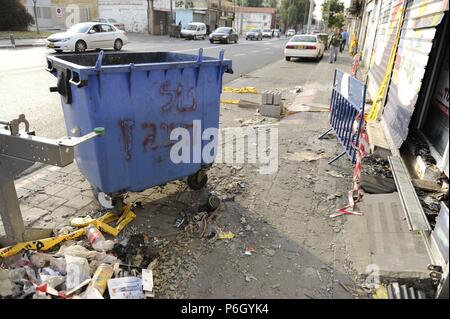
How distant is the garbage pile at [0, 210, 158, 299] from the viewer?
2.61m

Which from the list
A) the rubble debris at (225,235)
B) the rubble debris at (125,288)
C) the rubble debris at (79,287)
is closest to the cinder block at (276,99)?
the rubble debris at (225,235)

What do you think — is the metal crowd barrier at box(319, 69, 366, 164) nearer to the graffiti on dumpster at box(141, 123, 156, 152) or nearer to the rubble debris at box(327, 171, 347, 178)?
the rubble debris at box(327, 171, 347, 178)

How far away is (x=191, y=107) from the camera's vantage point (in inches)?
149

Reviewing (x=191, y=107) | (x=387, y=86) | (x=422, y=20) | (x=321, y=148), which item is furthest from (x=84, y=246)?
(x=387, y=86)

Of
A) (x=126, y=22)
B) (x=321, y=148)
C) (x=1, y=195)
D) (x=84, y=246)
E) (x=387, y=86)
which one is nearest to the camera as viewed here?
(x=1, y=195)

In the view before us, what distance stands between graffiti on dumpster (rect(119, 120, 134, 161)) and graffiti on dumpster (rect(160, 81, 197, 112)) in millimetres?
386

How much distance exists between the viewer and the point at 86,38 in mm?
18391

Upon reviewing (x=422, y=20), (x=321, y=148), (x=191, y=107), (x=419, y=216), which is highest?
(x=422, y=20)

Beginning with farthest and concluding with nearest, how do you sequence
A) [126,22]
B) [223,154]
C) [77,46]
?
[126,22]
[77,46]
[223,154]

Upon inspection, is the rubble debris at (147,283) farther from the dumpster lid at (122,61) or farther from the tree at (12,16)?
the tree at (12,16)

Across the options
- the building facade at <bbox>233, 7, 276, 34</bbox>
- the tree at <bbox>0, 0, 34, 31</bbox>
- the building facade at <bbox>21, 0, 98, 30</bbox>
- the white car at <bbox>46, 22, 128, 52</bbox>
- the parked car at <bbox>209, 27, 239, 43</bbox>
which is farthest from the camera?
the building facade at <bbox>233, 7, 276, 34</bbox>

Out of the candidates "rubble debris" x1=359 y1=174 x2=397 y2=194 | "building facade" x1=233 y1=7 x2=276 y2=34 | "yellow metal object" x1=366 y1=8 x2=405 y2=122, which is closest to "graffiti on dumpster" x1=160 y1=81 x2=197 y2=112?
"rubble debris" x1=359 y1=174 x2=397 y2=194

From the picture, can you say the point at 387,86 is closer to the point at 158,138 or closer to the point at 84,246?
the point at 158,138

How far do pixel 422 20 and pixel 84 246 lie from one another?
4963 mm
